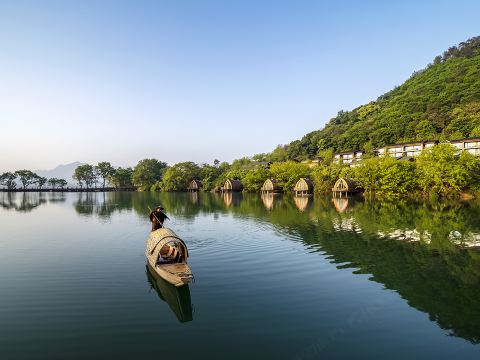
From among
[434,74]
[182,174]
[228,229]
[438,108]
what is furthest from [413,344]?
[434,74]

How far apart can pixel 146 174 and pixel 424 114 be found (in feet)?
276

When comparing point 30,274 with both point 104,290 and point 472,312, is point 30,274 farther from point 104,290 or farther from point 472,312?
point 472,312

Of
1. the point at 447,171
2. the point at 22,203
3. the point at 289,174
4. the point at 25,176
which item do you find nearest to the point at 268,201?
the point at 289,174

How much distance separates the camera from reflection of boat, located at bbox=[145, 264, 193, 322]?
37.8 feet

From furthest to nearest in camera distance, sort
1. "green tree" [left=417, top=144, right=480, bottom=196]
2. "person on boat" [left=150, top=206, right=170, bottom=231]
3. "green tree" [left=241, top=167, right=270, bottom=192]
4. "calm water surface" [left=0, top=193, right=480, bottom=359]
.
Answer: "green tree" [left=241, top=167, right=270, bottom=192] < "green tree" [left=417, top=144, right=480, bottom=196] < "person on boat" [left=150, top=206, right=170, bottom=231] < "calm water surface" [left=0, top=193, right=480, bottom=359]

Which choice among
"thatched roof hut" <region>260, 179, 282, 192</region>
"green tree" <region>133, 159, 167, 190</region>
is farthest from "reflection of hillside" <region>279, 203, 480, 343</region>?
"green tree" <region>133, 159, 167, 190</region>

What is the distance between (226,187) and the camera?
275 ft

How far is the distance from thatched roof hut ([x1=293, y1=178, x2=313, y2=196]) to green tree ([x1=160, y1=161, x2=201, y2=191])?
121 feet

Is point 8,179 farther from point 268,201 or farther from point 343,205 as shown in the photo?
point 343,205

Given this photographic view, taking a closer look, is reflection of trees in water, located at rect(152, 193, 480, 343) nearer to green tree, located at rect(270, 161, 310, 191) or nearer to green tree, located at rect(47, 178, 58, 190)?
green tree, located at rect(270, 161, 310, 191)

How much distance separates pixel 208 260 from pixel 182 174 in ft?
258

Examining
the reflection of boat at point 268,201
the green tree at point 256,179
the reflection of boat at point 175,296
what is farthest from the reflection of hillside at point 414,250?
the green tree at point 256,179

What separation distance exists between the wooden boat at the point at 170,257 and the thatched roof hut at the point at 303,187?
171 feet

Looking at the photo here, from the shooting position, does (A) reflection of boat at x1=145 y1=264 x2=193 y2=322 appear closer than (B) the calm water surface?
No
